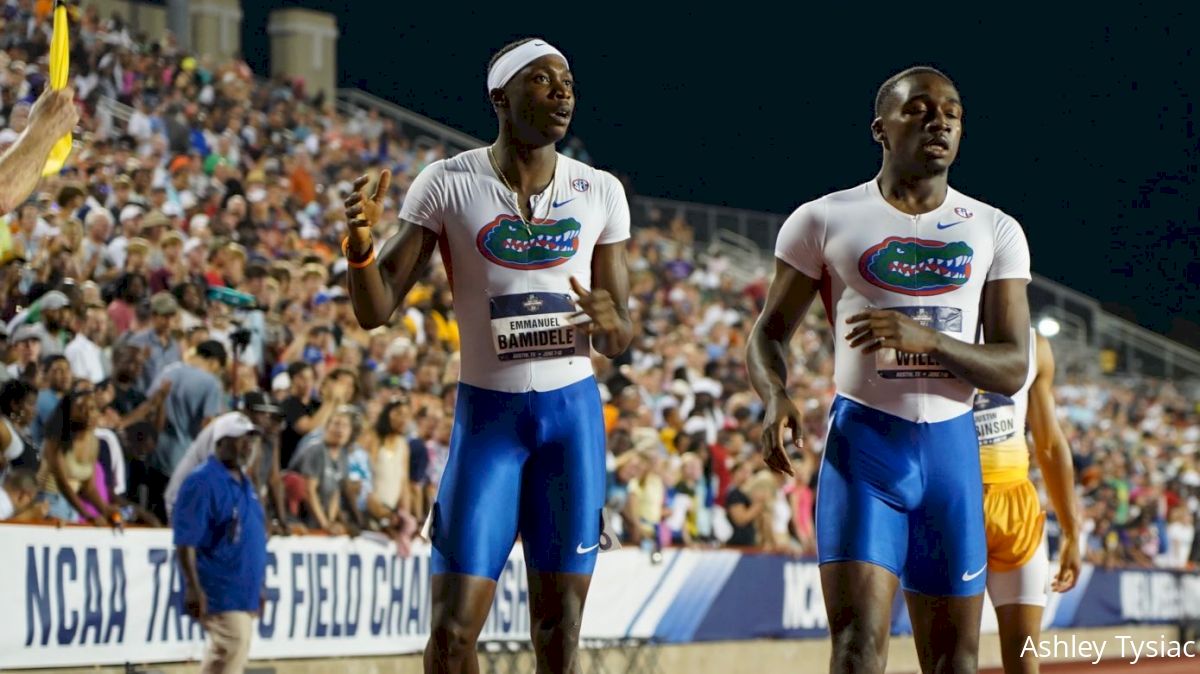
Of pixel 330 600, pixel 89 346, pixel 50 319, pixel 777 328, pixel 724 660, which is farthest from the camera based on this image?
pixel 724 660

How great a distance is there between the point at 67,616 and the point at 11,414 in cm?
124

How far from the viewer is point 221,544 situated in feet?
38.7

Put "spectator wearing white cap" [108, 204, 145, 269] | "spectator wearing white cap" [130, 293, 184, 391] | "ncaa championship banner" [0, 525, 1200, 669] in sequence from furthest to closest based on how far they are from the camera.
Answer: "spectator wearing white cap" [108, 204, 145, 269]
"spectator wearing white cap" [130, 293, 184, 391]
"ncaa championship banner" [0, 525, 1200, 669]

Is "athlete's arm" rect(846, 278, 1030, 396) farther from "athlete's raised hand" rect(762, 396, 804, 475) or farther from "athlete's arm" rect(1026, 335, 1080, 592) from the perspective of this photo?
"athlete's arm" rect(1026, 335, 1080, 592)

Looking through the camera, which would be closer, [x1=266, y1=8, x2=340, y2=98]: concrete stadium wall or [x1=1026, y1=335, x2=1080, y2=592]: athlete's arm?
[x1=1026, y1=335, x2=1080, y2=592]: athlete's arm

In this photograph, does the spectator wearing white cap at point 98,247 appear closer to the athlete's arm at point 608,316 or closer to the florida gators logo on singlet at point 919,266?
the athlete's arm at point 608,316

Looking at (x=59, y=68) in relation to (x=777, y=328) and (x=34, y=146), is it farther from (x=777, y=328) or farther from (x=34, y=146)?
(x=777, y=328)

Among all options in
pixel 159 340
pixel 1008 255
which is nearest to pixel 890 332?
pixel 1008 255

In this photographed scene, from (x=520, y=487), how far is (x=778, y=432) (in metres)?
0.90

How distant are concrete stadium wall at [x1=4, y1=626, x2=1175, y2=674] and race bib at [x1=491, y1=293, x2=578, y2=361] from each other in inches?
230

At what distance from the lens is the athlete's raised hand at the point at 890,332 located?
6.32 metres

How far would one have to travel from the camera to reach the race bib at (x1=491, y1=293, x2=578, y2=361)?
21.9 ft

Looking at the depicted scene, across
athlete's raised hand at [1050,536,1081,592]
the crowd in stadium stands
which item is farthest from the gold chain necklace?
the crowd in stadium stands

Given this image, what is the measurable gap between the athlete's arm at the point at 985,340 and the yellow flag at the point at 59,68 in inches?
101
